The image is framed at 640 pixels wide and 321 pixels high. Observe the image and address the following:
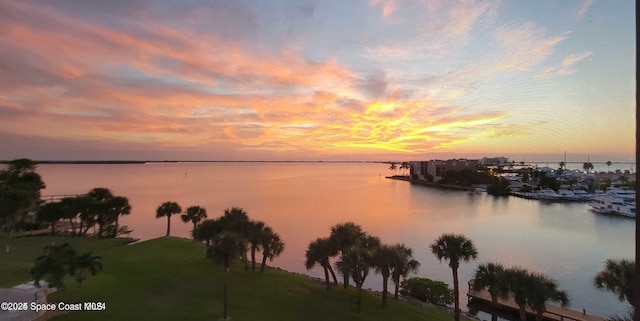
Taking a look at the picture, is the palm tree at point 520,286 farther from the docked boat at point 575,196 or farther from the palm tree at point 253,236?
the docked boat at point 575,196

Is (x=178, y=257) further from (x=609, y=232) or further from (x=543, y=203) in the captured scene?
(x=543, y=203)

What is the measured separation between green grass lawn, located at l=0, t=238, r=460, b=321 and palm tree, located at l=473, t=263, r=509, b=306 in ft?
9.90

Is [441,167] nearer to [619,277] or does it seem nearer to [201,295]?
[619,277]

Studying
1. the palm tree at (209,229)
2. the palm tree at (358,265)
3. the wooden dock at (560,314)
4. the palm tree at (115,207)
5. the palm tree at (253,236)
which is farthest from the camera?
the palm tree at (115,207)

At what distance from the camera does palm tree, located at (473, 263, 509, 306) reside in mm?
15977

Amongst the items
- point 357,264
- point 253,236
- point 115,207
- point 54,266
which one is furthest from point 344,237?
point 115,207

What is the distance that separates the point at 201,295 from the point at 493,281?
534 inches

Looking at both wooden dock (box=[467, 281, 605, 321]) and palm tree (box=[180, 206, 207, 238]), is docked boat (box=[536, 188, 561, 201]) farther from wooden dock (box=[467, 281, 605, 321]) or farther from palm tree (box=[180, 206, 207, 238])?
palm tree (box=[180, 206, 207, 238])

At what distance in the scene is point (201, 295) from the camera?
57.0 ft


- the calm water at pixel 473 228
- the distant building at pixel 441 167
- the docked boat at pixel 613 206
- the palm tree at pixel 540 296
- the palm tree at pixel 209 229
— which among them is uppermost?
the distant building at pixel 441 167

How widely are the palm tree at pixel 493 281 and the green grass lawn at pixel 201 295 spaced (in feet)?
9.90

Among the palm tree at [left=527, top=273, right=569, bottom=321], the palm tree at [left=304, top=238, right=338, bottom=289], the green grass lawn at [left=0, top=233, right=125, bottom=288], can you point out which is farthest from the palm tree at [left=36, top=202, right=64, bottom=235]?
the palm tree at [left=527, top=273, right=569, bottom=321]

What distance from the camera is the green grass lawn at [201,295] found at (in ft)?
49.0

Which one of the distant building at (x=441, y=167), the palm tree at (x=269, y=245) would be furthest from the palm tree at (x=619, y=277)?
the distant building at (x=441, y=167)
